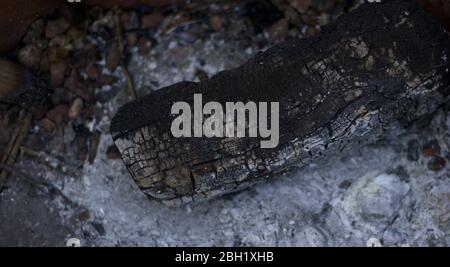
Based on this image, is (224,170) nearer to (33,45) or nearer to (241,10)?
(241,10)

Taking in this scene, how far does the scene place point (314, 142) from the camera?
2479 mm

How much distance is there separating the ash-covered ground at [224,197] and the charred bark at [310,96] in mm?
258

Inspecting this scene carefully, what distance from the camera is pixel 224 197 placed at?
110 inches

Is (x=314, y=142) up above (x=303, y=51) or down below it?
below

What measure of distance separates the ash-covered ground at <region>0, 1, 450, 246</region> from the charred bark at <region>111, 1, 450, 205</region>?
10.1 inches

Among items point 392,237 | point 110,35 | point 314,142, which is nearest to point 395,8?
point 314,142

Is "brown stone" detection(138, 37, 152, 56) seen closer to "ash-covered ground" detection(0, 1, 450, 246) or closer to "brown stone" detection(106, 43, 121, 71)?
"ash-covered ground" detection(0, 1, 450, 246)

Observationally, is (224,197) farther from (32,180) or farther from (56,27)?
(56,27)

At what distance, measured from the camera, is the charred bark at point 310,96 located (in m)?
2.41

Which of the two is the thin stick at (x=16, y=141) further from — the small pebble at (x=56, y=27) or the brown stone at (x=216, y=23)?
the brown stone at (x=216, y=23)

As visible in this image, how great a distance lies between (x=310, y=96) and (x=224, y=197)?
0.70m

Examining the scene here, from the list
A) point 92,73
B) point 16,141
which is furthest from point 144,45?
point 16,141

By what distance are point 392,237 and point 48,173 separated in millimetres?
1725

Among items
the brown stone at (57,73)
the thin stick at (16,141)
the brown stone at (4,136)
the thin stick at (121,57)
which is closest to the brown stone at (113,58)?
the thin stick at (121,57)
